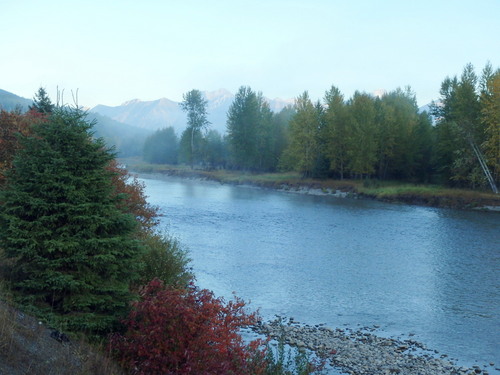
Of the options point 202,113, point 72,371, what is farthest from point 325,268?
point 202,113

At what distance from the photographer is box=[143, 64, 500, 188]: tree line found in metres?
50.2

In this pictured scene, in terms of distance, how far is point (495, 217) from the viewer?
3894 centimetres

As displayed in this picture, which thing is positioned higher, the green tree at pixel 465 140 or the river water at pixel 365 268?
the green tree at pixel 465 140

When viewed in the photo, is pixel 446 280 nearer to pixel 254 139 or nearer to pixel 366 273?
pixel 366 273

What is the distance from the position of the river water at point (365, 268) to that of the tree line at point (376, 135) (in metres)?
12.2

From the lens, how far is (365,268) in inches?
862

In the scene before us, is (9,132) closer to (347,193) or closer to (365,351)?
(365,351)

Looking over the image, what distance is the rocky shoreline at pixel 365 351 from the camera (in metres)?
11.2

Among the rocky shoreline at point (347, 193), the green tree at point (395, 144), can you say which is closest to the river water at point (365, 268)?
the rocky shoreline at point (347, 193)

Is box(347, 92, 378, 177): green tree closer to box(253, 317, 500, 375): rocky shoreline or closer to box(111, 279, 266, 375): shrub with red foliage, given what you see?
box(253, 317, 500, 375): rocky shoreline

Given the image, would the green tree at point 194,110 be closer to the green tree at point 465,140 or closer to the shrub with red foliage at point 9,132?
the green tree at point 465,140

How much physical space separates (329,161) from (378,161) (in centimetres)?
669

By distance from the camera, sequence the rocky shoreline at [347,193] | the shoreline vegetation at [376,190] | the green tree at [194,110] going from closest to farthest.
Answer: the rocky shoreline at [347,193] < the shoreline vegetation at [376,190] < the green tree at [194,110]

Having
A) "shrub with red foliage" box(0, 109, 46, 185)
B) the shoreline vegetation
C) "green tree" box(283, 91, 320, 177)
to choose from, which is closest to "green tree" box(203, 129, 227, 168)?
the shoreline vegetation
